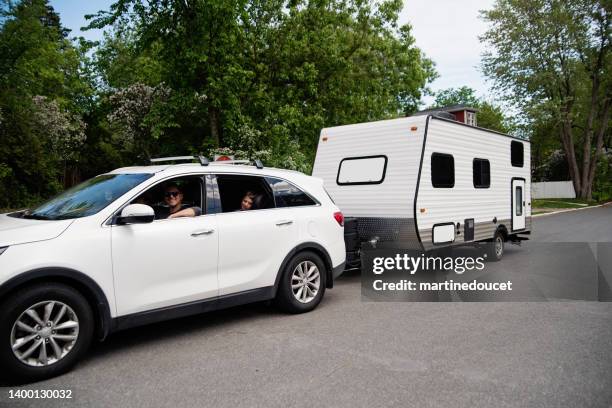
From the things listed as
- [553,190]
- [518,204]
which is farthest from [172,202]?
[553,190]

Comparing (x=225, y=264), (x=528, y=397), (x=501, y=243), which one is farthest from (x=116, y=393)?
(x=501, y=243)

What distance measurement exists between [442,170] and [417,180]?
78 centimetres

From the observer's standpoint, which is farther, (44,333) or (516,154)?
(516,154)

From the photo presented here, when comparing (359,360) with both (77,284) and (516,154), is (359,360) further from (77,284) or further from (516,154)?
(516,154)

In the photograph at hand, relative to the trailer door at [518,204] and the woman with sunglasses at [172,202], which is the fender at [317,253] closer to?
the woman with sunglasses at [172,202]

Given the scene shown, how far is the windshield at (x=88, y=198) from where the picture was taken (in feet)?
15.9

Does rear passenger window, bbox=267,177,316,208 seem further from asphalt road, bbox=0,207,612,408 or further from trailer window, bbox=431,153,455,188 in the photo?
trailer window, bbox=431,153,455,188

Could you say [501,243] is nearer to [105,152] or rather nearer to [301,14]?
[301,14]

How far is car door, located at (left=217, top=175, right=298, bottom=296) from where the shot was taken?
553cm

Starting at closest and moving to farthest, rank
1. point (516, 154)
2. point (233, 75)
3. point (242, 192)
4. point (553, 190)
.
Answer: point (242, 192), point (516, 154), point (233, 75), point (553, 190)

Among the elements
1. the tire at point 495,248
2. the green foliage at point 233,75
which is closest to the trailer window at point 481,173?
the tire at point 495,248

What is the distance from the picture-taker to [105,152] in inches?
1544

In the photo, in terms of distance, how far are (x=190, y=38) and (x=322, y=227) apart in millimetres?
13723

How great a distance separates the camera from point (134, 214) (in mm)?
4676
